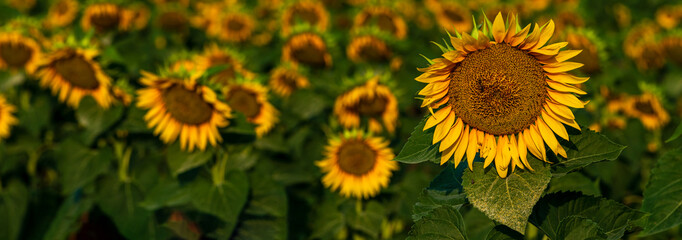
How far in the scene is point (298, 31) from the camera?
14.3 ft

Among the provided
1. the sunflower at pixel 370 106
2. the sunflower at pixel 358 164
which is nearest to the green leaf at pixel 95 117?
the sunflower at pixel 358 164

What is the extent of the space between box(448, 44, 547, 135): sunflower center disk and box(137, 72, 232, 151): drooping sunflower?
139 centimetres

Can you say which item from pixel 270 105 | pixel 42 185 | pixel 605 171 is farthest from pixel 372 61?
pixel 42 185

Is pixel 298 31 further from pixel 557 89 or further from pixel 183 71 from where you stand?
pixel 557 89

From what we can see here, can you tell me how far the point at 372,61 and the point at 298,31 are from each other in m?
0.65

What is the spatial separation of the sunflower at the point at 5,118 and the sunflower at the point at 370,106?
2.18m

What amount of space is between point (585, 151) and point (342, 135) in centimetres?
169

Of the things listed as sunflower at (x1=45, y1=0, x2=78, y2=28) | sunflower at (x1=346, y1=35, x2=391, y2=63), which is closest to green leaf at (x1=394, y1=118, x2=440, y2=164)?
sunflower at (x1=346, y1=35, x2=391, y2=63)

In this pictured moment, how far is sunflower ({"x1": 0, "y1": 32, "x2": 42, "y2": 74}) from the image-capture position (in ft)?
12.3

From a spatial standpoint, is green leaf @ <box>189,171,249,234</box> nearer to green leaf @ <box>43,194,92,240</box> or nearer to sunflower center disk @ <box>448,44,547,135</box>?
green leaf @ <box>43,194,92,240</box>

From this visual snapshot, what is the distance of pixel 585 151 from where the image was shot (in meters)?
1.58

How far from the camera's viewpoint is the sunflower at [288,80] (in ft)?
13.9

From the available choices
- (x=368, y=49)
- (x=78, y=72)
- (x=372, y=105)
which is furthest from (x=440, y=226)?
(x=368, y=49)

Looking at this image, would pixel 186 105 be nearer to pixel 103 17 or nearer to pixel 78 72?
pixel 78 72
